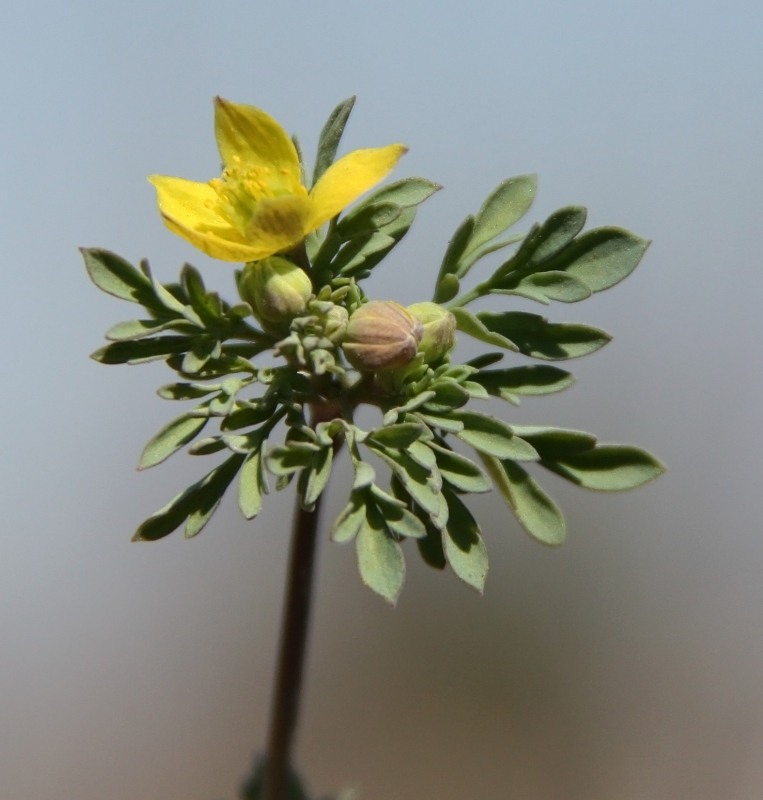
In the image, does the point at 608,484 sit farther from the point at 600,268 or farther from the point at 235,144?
the point at 235,144

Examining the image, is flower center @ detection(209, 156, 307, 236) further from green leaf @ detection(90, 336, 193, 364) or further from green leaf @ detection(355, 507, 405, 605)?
green leaf @ detection(355, 507, 405, 605)

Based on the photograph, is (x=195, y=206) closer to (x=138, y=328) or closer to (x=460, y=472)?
(x=138, y=328)

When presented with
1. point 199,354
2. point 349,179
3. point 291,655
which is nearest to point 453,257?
point 349,179

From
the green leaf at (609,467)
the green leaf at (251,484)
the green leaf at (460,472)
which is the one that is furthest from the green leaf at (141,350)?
the green leaf at (609,467)

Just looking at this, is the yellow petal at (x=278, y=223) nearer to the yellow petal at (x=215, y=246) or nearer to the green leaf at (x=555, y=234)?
the yellow petal at (x=215, y=246)

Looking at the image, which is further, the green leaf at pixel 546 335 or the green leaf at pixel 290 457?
the green leaf at pixel 546 335

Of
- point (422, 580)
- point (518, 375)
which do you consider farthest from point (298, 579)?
point (422, 580)

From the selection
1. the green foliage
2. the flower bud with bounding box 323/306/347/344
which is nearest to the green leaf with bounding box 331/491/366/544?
the green foliage
